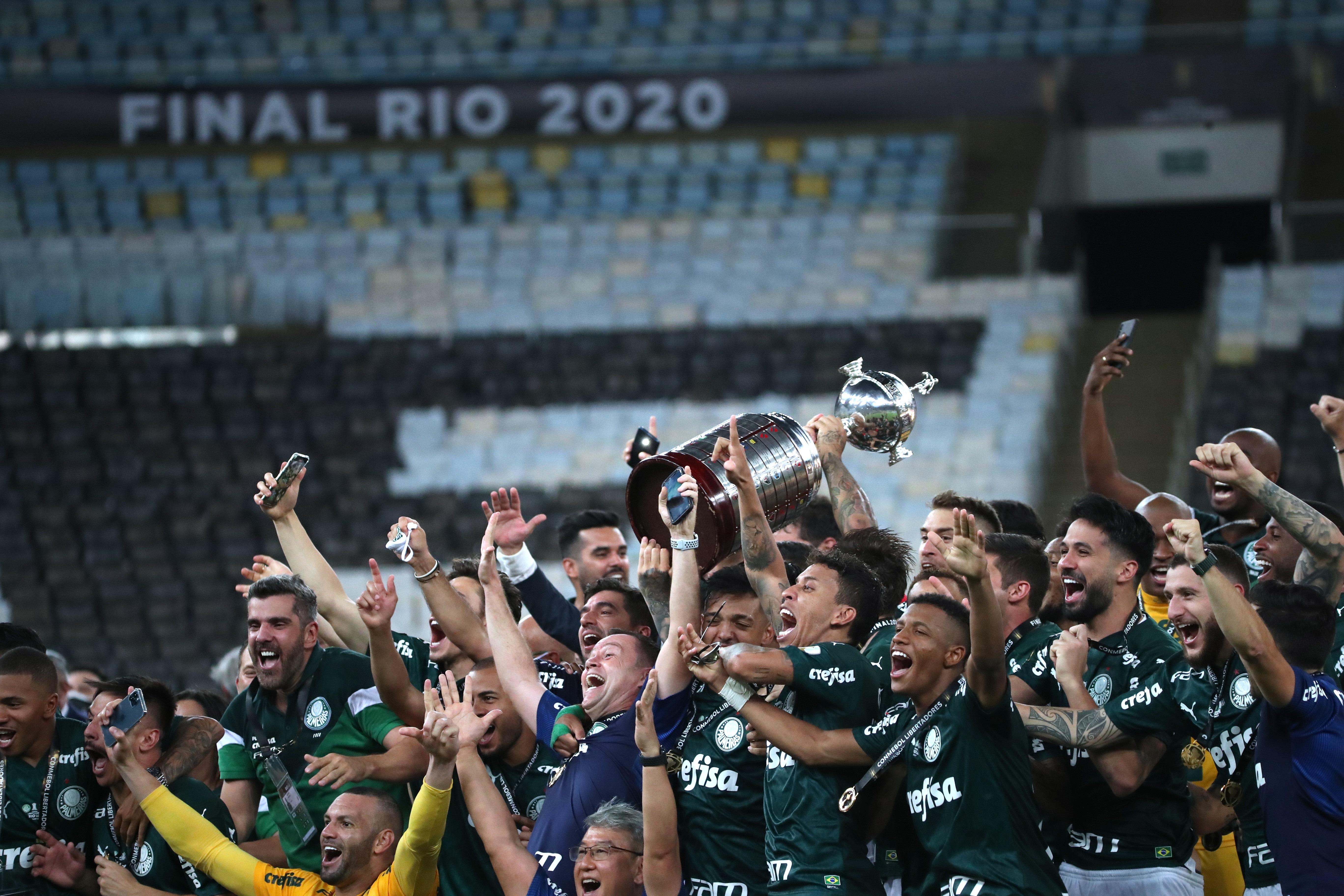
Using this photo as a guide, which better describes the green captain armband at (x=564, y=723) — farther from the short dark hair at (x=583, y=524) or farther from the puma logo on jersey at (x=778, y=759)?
the short dark hair at (x=583, y=524)

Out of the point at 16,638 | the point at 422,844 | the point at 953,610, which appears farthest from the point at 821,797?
the point at 16,638

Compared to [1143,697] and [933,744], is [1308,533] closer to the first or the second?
[1143,697]

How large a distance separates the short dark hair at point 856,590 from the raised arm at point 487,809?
108 centimetres

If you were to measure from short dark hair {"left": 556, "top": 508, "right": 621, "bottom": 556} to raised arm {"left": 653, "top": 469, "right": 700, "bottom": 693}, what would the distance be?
1.96m

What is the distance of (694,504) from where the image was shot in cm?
430

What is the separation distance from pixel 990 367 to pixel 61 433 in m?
8.20

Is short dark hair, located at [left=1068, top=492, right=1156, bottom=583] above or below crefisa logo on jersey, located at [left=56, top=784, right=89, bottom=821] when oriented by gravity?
above

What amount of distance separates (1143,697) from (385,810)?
88.9 inches

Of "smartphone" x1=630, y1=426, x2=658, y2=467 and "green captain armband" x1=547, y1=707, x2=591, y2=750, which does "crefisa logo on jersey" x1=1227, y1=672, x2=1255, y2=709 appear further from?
"smartphone" x1=630, y1=426, x2=658, y2=467

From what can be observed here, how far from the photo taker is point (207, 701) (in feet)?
20.0

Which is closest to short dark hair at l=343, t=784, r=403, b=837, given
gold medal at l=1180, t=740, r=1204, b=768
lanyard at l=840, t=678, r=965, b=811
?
lanyard at l=840, t=678, r=965, b=811

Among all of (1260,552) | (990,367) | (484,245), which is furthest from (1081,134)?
(1260,552)

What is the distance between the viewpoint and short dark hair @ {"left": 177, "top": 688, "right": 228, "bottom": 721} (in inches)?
239

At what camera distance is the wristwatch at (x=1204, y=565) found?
372cm
